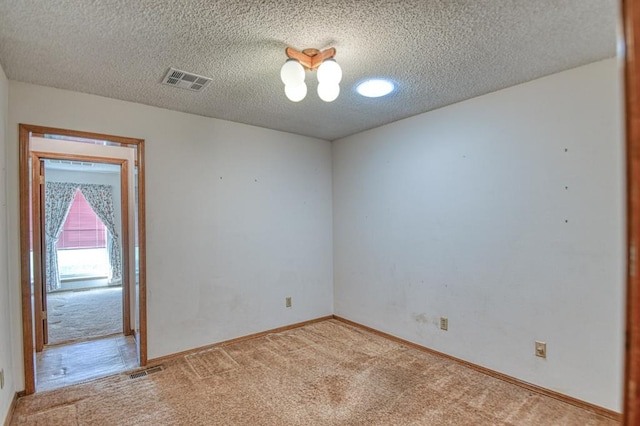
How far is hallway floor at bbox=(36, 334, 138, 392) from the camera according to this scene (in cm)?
278

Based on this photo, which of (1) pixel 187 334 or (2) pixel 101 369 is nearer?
(2) pixel 101 369

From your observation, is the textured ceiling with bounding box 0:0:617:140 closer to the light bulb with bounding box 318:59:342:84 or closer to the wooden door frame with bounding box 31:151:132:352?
the light bulb with bounding box 318:59:342:84

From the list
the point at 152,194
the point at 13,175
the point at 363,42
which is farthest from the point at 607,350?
the point at 13,175

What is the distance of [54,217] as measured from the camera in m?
6.31

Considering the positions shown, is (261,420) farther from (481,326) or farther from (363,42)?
(363,42)

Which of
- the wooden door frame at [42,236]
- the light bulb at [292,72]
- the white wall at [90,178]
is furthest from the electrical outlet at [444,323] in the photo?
the white wall at [90,178]

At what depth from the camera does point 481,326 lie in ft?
9.39

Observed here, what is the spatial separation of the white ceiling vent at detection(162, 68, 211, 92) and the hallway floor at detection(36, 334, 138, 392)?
8.13ft

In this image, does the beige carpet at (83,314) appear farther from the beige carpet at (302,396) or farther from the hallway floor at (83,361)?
the beige carpet at (302,396)

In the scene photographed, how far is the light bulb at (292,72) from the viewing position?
1939 millimetres

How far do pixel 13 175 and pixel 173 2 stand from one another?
1944 millimetres

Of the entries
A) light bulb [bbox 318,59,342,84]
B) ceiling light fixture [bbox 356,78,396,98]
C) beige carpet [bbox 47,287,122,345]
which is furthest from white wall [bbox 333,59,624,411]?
beige carpet [bbox 47,287,122,345]

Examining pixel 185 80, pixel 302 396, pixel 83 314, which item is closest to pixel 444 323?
pixel 302 396

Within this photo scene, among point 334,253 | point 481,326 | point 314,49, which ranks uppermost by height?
point 314,49
